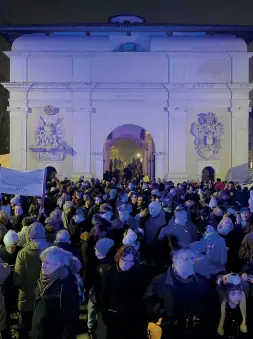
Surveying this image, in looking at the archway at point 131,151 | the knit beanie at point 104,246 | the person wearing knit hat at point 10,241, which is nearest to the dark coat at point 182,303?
the knit beanie at point 104,246

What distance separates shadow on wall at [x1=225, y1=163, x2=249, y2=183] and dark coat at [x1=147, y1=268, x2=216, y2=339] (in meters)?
27.3

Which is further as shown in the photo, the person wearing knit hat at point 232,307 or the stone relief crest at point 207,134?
the stone relief crest at point 207,134

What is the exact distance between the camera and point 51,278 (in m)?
5.09

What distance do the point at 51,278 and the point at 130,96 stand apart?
27.5 meters

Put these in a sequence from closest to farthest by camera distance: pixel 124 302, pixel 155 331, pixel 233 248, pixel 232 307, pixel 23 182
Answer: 1. pixel 155 331
2. pixel 232 307
3. pixel 124 302
4. pixel 233 248
5. pixel 23 182

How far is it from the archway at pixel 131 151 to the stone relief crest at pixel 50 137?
402cm

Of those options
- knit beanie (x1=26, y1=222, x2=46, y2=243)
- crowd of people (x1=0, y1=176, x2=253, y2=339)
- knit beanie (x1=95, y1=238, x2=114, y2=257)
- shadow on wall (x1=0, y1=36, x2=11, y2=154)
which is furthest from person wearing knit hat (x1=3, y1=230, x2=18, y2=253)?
shadow on wall (x1=0, y1=36, x2=11, y2=154)

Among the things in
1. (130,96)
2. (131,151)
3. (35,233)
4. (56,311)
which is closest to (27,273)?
(35,233)

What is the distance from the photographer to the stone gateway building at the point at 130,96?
104ft

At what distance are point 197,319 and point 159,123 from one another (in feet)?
90.1

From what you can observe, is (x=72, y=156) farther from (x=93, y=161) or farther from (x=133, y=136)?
(x=133, y=136)

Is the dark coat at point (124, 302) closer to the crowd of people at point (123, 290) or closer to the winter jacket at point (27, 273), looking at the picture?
the crowd of people at point (123, 290)

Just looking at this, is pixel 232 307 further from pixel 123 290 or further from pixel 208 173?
pixel 208 173

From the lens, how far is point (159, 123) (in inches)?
1275
